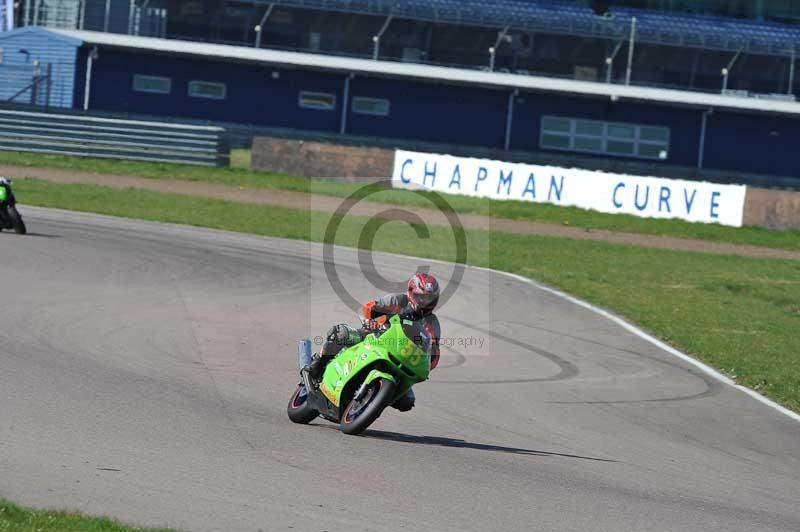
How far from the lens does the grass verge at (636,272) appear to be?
1606 cm

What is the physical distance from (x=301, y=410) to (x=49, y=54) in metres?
42.5

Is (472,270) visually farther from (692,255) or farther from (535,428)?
(535,428)

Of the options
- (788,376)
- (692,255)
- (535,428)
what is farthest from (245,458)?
(692,255)

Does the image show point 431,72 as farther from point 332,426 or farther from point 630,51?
point 332,426

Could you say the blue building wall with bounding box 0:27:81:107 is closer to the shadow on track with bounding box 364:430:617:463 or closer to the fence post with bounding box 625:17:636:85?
the fence post with bounding box 625:17:636:85

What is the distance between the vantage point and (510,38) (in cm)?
5019

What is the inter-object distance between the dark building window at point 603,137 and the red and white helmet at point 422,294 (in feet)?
138

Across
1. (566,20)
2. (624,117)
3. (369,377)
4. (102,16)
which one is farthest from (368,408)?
(566,20)

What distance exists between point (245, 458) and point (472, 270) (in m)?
15.4

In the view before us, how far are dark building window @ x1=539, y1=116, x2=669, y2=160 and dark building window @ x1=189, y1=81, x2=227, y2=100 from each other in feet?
42.4

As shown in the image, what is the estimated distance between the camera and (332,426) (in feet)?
30.9

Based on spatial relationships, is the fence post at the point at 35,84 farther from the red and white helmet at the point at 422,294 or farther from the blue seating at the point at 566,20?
the red and white helmet at the point at 422,294

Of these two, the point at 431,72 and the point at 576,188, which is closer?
the point at 576,188

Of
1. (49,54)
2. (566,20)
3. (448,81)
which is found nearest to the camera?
(49,54)
